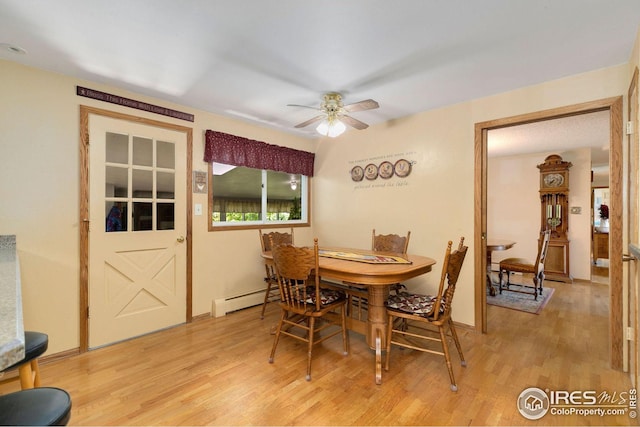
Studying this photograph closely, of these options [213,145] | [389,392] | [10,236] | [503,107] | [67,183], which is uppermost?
[503,107]

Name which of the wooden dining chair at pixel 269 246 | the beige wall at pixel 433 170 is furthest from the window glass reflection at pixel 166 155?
the beige wall at pixel 433 170

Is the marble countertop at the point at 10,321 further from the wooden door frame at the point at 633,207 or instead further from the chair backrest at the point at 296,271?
the wooden door frame at the point at 633,207

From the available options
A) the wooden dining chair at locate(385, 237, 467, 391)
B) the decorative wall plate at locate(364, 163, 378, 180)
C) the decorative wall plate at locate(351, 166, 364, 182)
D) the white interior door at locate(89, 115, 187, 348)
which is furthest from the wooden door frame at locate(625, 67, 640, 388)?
the white interior door at locate(89, 115, 187, 348)

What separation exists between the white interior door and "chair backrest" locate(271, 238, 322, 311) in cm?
139

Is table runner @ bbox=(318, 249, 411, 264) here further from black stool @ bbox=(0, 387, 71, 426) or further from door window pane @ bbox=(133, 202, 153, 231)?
black stool @ bbox=(0, 387, 71, 426)

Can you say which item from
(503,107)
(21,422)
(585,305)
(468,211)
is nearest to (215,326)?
(21,422)

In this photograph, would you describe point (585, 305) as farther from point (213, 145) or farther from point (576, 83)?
point (213, 145)

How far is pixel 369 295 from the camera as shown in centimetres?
248

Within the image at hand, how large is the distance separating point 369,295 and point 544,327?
2.04m

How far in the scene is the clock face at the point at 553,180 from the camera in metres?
5.24

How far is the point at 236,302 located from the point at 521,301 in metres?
3.64

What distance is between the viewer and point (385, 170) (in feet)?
12.2

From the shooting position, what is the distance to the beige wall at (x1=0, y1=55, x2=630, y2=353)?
2.32 metres

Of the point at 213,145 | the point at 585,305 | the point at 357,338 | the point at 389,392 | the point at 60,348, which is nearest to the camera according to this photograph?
A: the point at 389,392
